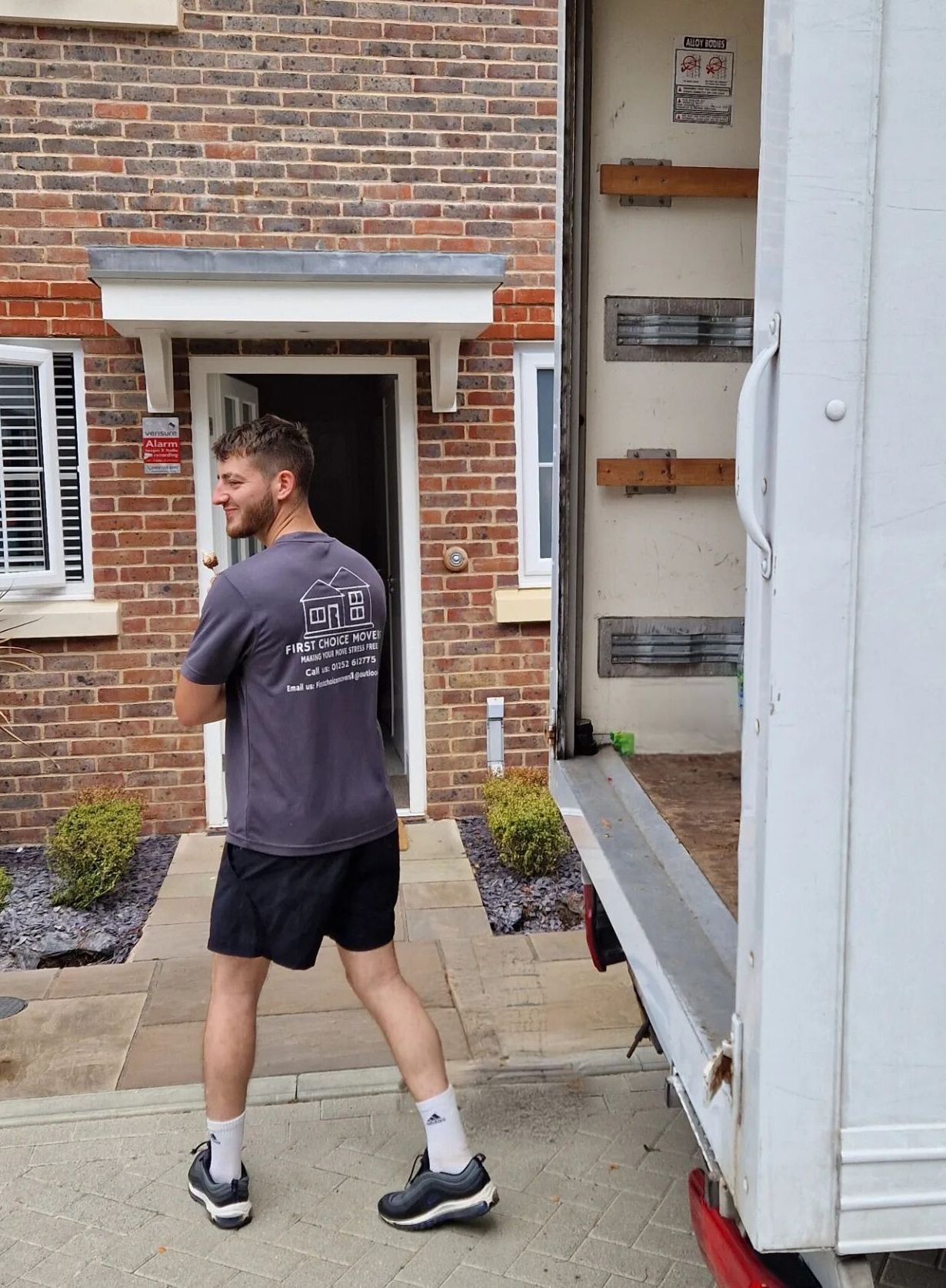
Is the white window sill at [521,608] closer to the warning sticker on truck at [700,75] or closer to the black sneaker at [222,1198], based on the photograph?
the warning sticker on truck at [700,75]

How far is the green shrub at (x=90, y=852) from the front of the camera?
5.33m

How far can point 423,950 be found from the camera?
4801 millimetres

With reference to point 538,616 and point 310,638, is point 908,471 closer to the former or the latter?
point 310,638

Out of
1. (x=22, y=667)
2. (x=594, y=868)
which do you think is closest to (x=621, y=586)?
(x=594, y=868)

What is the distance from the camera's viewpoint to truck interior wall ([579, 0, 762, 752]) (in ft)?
10.6

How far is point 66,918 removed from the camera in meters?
5.25

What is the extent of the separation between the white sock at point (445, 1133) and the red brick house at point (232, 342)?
3506 millimetres

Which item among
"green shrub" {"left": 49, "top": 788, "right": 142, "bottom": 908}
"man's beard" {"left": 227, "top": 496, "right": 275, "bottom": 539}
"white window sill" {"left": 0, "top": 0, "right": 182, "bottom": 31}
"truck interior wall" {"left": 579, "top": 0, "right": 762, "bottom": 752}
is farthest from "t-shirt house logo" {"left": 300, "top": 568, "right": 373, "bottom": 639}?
"white window sill" {"left": 0, "top": 0, "right": 182, "bottom": 31}

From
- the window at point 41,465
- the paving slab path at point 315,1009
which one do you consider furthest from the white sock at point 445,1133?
the window at point 41,465

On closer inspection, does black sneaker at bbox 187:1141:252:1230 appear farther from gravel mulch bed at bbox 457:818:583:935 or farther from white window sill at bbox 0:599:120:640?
white window sill at bbox 0:599:120:640

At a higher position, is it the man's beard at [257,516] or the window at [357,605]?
the man's beard at [257,516]

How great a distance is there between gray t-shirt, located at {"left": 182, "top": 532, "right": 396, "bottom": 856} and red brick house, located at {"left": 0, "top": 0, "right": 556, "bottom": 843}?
2.94 m

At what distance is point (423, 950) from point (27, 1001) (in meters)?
1.56

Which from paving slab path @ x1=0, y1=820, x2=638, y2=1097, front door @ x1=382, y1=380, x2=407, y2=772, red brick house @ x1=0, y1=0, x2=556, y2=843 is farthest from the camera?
front door @ x1=382, y1=380, x2=407, y2=772
